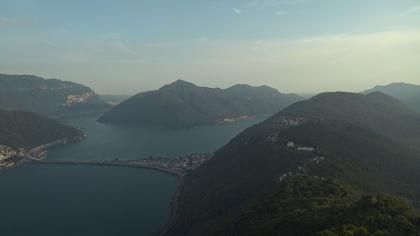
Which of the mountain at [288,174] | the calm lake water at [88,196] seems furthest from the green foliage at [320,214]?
the calm lake water at [88,196]

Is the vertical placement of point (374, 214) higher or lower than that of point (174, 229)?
higher

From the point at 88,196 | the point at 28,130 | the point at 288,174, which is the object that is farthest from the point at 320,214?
the point at 28,130

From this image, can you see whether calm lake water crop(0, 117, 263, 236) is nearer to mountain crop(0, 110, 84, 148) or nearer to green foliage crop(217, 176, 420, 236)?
mountain crop(0, 110, 84, 148)

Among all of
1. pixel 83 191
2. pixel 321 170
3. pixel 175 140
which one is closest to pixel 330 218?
pixel 321 170

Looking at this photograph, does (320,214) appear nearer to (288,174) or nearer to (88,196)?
(288,174)

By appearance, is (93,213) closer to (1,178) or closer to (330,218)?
(1,178)

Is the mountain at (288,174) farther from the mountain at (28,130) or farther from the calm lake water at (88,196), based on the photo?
the mountain at (28,130)

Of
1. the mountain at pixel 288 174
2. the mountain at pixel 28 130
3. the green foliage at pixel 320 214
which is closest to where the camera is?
the green foliage at pixel 320 214
